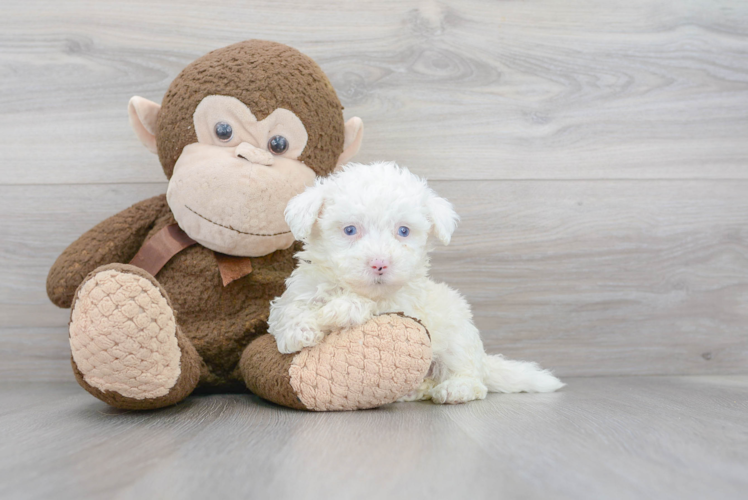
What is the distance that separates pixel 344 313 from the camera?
736mm

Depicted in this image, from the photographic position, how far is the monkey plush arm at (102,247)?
86cm

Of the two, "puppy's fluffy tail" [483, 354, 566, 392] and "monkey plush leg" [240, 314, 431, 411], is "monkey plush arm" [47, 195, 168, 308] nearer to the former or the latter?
"monkey plush leg" [240, 314, 431, 411]

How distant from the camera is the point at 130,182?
114cm

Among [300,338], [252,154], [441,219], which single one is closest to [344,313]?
[300,338]

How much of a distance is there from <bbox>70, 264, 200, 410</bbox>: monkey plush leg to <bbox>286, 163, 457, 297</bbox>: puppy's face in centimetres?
21

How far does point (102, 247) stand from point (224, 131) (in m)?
0.26

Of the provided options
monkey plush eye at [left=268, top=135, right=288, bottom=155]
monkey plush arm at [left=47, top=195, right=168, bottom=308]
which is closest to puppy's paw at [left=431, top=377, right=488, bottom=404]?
monkey plush eye at [left=268, top=135, right=288, bottom=155]

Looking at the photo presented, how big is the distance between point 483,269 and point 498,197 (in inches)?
6.0

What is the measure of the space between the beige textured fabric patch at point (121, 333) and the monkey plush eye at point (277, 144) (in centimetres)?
30

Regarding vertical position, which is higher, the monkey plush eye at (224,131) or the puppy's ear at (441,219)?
the monkey plush eye at (224,131)

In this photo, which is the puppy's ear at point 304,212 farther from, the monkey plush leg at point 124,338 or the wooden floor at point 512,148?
the wooden floor at point 512,148

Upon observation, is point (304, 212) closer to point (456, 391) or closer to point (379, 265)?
point (379, 265)

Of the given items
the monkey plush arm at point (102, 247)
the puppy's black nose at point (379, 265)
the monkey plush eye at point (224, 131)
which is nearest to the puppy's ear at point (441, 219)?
the puppy's black nose at point (379, 265)

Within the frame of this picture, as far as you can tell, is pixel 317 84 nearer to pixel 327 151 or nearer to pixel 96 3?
pixel 327 151
